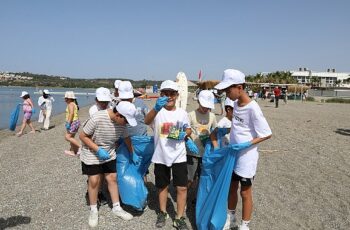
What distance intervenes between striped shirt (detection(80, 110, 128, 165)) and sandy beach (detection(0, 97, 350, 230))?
805 mm

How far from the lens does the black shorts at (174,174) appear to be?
411cm

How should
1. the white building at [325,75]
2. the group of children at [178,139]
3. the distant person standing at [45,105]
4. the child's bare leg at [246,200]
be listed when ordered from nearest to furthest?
the group of children at [178,139] < the child's bare leg at [246,200] < the distant person standing at [45,105] < the white building at [325,75]

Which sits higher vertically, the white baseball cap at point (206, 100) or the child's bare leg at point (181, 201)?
the white baseball cap at point (206, 100)

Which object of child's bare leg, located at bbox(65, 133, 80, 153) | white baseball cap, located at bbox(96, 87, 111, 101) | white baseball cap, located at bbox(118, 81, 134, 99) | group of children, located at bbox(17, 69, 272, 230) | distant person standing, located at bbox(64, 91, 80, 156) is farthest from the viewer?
distant person standing, located at bbox(64, 91, 80, 156)

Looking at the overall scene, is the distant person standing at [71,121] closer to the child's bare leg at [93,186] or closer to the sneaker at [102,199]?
the sneaker at [102,199]

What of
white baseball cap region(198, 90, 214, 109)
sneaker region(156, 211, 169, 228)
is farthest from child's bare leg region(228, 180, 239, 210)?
white baseball cap region(198, 90, 214, 109)

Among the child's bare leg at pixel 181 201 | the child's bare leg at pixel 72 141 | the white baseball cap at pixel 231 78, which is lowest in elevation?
the child's bare leg at pixel 181 201

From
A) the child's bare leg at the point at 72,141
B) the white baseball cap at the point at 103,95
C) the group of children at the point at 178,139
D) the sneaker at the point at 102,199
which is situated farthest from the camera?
the child's bare leg at the point at 72,141

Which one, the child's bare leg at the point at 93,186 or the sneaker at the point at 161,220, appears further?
the child's bare leg at the point at 93,186

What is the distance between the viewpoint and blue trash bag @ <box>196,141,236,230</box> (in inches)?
149

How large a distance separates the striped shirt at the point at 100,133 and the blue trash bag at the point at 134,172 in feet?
0.96

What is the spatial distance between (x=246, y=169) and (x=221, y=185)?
0.32 metres

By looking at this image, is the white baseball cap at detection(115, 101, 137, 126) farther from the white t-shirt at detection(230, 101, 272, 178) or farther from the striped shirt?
the white t-shirt at detection(230, 101, 272, 178)

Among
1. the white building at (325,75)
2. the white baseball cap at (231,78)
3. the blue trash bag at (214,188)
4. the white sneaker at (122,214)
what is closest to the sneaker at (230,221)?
the blue trash bag at (214,188)
